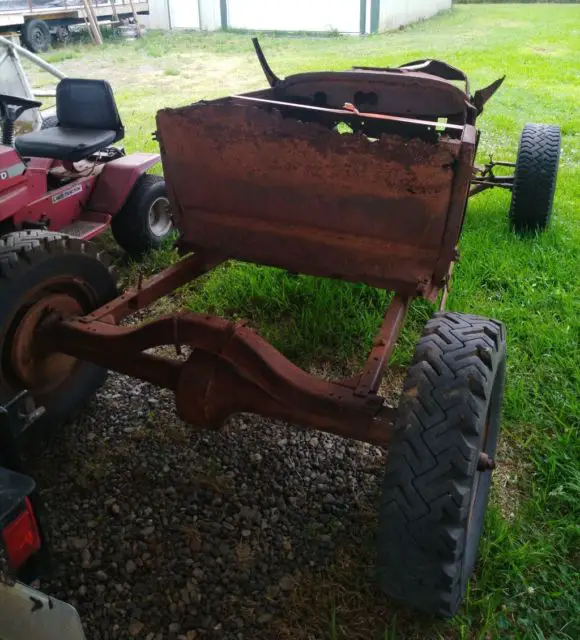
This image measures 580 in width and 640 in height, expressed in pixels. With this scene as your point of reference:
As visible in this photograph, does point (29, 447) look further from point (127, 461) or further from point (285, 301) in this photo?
point (285, 301)

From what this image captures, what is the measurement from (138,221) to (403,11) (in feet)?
62.2

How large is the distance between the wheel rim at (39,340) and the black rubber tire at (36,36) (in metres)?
16.1

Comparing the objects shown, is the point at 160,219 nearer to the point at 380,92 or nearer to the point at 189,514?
the point at 380,92

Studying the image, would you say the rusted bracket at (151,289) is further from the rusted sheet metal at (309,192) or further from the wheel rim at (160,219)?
the wheel rim at (160,219)

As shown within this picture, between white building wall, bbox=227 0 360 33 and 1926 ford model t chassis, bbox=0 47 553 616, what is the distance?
16.5 m

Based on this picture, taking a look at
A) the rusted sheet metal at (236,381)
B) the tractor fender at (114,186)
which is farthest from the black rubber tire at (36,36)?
the rusted sheet metal at (236,381)

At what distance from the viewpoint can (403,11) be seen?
20.3 meters

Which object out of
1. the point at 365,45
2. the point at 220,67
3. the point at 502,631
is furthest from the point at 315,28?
the point at 502,631

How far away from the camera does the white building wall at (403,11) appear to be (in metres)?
18.7

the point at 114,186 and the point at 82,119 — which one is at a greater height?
the point at 82,119

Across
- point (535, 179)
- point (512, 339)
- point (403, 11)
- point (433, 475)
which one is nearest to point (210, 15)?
point (403, 11)

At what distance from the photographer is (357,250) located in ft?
8.58

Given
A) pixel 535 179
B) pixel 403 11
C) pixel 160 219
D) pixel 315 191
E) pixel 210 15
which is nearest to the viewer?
pixel 315 191

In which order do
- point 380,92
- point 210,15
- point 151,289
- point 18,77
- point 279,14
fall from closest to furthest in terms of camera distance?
point 151,289 < point 380,92 < point 18,77 < point 279,14 < point 210,15
